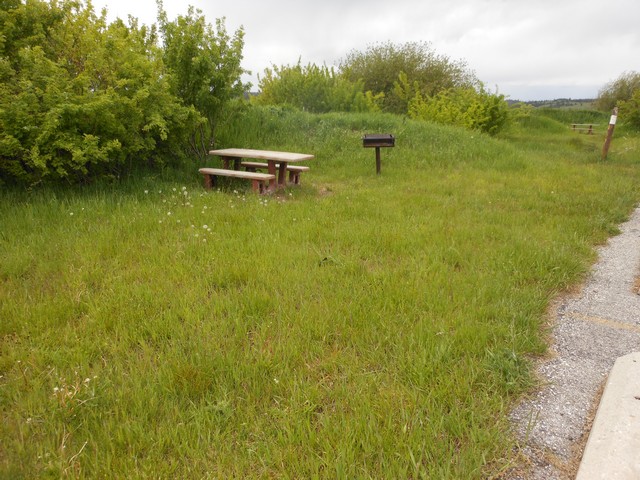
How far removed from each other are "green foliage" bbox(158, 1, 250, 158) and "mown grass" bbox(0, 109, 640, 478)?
245 centimetres

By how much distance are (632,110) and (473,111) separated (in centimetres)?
638

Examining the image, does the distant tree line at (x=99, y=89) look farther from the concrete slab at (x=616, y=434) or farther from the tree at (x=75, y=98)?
the concrete slab at (x=616, y=434)

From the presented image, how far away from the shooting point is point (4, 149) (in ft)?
16.7

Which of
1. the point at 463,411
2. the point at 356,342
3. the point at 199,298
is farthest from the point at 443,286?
the point at 199,298

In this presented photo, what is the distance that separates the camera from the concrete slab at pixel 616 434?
178cm

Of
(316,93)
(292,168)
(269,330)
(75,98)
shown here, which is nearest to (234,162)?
(292,168)

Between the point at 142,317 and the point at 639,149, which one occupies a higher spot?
the point at 639,149

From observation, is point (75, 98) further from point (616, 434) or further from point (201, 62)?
point (616, 434)

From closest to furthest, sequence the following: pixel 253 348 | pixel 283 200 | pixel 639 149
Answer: pixel 253 348 < pixel 283 200 < pixel 639 149

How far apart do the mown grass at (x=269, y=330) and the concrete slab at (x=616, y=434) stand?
1.14 ft

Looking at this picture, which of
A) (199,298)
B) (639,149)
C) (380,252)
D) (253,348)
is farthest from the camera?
(639,149)

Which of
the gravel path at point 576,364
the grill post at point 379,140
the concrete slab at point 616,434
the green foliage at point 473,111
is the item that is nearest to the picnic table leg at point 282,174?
the grill post at point 379,140

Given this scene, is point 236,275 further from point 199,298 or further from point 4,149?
point 4,149

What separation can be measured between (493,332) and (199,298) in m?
2.20
